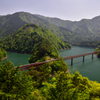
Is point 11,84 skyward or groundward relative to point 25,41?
groundward

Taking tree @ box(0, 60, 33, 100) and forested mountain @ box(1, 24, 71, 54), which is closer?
tree @ box(0, 60, 33, 100)

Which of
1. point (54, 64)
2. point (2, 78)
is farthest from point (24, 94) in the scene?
point (54, 64)

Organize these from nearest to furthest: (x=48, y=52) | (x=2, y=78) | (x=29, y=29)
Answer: (x=2, y=78) → (x=48, y=52) → (x=29, y=29)

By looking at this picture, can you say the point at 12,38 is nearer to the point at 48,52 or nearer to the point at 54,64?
the point at 48,52

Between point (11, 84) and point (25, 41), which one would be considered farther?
point (25, 41)

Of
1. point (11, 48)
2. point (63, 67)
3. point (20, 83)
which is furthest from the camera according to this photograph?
point (11, 48)

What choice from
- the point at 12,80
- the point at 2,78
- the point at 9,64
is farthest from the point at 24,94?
the point at 9,64

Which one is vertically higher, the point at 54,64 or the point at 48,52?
the point at 48,52

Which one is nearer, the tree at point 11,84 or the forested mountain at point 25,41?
the tree at point 11,84

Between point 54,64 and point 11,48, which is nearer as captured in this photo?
point 54,64

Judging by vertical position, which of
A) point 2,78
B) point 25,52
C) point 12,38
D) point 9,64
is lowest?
point 25,52
